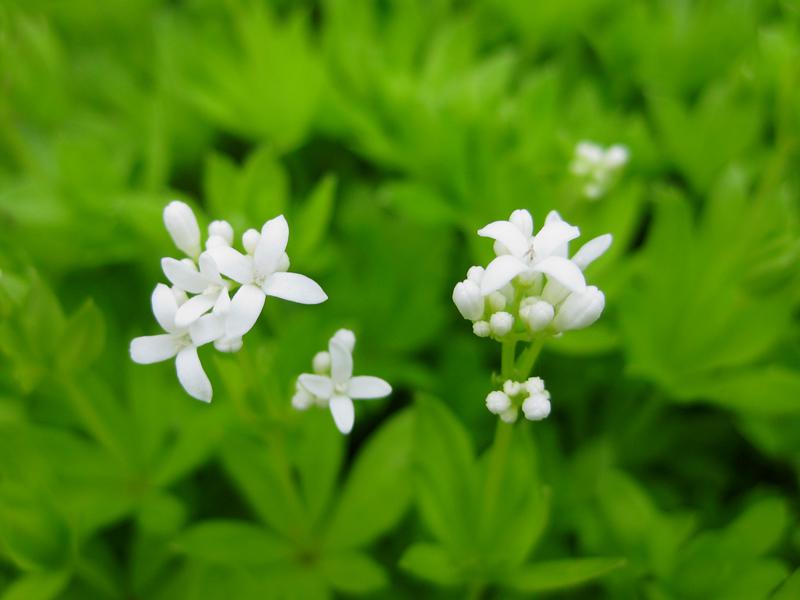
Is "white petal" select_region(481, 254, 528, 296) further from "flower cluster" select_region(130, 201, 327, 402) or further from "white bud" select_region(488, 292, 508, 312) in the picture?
"flower cluster" select_region(130, 201, 327, 402)

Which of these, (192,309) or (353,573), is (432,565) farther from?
(192,309)

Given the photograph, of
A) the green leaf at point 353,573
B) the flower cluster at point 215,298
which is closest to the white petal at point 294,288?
the flower cluster at point 215,298

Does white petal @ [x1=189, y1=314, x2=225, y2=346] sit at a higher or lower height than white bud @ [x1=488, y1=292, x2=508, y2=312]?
lower

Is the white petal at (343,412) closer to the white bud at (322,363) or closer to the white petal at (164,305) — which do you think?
the white bud at (322,363)

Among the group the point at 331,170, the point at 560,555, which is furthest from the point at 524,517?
the point at 331,170

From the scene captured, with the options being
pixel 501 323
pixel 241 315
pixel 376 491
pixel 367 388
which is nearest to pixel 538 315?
pixel 501 323

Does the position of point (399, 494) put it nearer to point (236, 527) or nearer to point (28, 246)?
point (236, 527)

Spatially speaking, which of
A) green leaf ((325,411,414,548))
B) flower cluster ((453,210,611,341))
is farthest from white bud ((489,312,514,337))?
green leaf ((325,411,414,548))
